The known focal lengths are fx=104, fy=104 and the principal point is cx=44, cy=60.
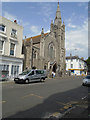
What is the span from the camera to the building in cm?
1865

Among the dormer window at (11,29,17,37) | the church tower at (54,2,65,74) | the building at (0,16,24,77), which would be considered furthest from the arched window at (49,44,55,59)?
the dormer window at (11,29,17,37)

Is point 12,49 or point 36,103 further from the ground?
point 12,49

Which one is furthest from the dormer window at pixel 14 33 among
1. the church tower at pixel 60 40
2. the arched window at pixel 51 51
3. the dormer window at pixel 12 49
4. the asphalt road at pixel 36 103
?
the church tower at pixel 60 40

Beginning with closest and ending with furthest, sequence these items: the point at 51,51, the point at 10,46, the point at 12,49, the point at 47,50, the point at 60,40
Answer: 1. the point at 10,46
2. the point at 12,49
3. the point at 47,50
4. the point at 51,51
5. the point at 60,40

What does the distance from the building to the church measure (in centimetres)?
480

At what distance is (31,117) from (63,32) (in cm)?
4408

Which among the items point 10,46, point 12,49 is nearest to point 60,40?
point 12,49

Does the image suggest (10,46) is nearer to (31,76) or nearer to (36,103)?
(31,76)

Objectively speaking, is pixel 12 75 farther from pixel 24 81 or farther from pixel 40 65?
pixel 40 65

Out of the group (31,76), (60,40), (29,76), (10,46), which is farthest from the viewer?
(60,40)

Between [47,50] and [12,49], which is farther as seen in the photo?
[47,50]

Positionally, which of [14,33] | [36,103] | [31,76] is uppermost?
[14,33]

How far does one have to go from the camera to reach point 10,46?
2047 cm

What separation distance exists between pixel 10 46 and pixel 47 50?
607 inches
